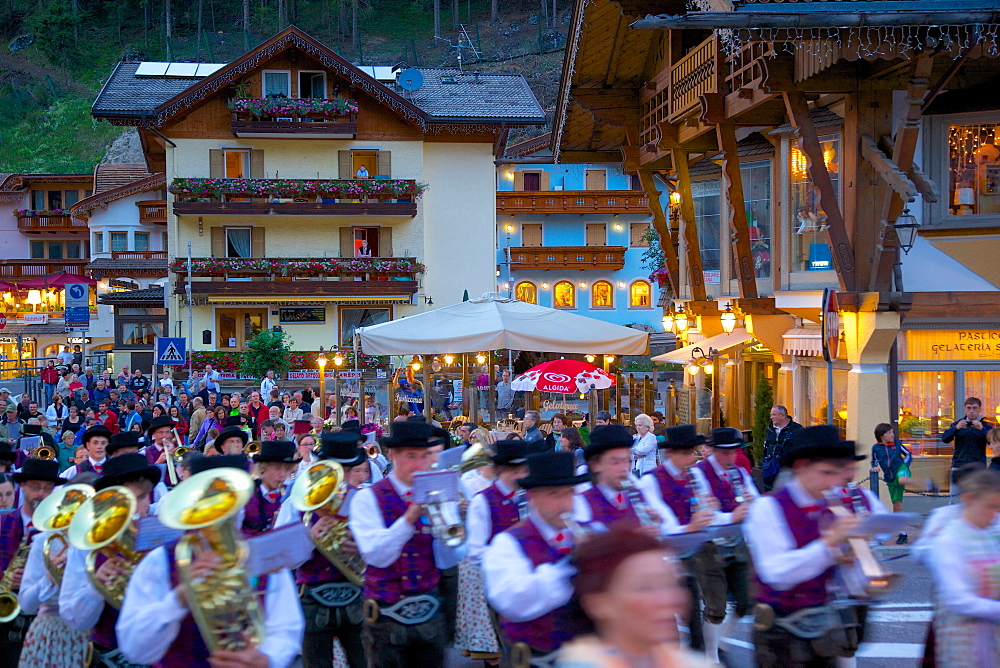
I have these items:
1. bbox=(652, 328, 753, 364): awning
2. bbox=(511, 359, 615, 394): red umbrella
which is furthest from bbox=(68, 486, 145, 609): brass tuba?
bbox=(652, 328, 753, 364): awning

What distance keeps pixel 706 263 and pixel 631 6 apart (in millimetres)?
7031

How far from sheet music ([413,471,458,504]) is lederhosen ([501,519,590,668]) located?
69 cm

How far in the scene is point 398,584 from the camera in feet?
20.4

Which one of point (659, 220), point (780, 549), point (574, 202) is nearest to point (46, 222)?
point (574, 202)

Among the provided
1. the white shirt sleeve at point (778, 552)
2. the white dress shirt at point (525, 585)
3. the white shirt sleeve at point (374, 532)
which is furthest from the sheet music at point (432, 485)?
the white shirt sleeve at point (778, 552)

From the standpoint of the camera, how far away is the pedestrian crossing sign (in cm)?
2277

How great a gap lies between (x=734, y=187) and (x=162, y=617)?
14633mm

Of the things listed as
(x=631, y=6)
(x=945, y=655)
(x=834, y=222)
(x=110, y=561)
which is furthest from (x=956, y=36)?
(x=110, y=561)

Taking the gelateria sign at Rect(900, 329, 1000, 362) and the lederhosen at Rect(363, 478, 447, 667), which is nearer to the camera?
the lederhosen at Rect(363, 478, 447, 667)

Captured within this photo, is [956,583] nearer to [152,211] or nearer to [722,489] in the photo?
[722,489]

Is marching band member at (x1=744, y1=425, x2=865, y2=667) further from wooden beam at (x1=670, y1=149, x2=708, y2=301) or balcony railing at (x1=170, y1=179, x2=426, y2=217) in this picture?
balcony railing at (x1=170, y1=179, x2=426, y2=217)

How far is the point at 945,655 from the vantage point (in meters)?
5.51

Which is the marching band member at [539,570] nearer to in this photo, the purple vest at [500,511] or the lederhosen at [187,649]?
the purple vest at [500,511]

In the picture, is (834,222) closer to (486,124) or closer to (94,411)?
(94,411)
